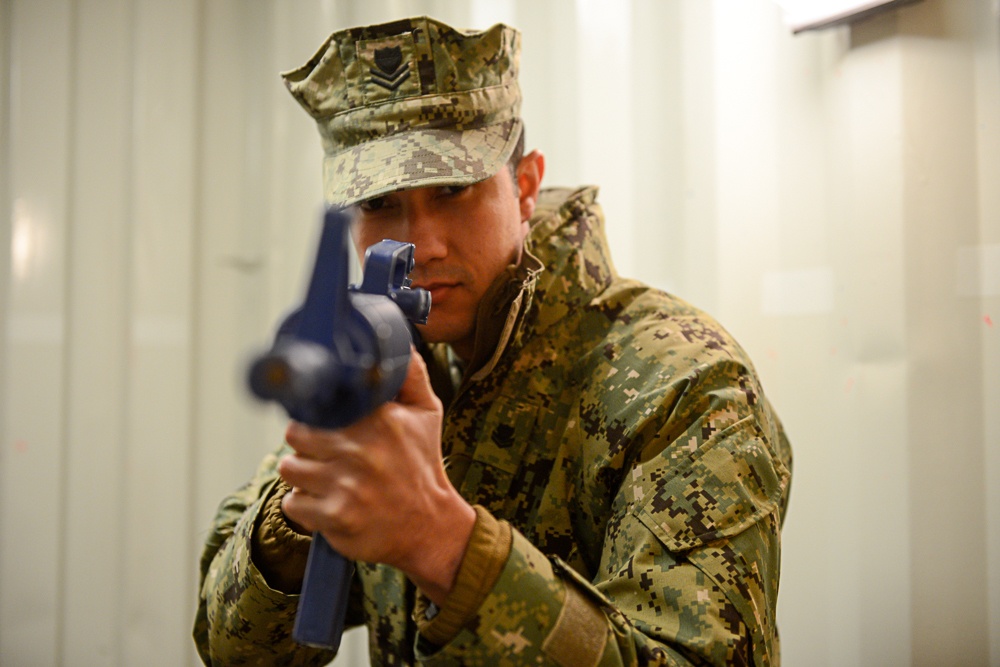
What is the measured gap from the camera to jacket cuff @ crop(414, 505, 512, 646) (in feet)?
1.87

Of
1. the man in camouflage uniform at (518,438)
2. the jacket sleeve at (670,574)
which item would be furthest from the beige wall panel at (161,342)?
the jacket sleeve at (670,574)

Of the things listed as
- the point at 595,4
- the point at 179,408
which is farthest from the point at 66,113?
the point at 595,4

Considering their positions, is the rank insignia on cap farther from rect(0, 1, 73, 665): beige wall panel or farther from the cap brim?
rect(0, 1, 73, 665): beige wall panel

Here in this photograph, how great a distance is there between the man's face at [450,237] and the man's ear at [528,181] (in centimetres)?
11

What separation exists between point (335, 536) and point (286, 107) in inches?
56.0

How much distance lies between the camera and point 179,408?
169 cm

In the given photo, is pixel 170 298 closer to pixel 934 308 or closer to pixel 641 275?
pixel 641 275

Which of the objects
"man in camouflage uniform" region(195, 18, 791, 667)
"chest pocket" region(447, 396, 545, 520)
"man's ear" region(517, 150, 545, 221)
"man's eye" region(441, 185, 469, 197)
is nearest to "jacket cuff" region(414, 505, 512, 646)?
"man in camouflage uniform" region(195, 18, 791, 667)

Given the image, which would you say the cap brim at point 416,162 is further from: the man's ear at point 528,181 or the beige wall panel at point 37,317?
the beige wall panel at point 37,317

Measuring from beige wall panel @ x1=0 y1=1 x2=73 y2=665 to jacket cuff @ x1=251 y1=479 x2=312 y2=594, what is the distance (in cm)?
109

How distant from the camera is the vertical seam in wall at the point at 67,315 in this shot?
1662 millimetres

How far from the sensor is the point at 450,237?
3.04 ft

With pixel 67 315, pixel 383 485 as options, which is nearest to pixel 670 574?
pixel 383 485

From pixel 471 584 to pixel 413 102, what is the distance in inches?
23.4
